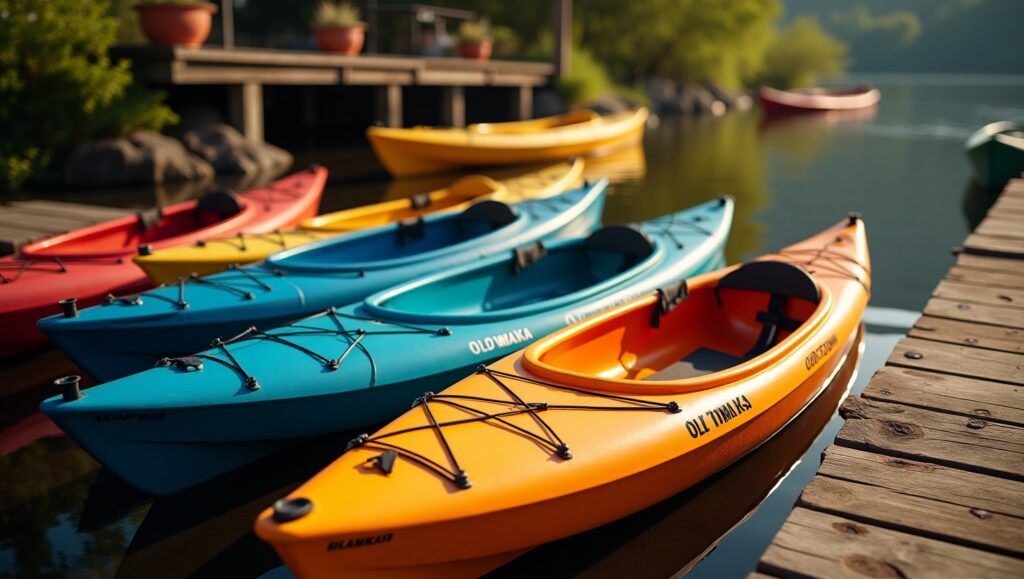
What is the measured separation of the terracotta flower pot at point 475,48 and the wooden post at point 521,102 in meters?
1.74

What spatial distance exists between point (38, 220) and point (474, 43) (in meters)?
12.8

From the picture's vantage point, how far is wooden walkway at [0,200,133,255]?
283 inches

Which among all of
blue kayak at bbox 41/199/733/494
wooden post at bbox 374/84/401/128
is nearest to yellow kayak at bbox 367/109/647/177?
wooden post at bbox 374/84/401/128

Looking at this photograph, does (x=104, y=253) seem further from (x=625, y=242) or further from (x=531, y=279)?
(x=625, y=242)

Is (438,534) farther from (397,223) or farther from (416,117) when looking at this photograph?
(416,117)

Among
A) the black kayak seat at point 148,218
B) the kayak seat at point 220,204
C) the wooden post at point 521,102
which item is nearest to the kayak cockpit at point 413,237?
the kayak seat at point 220,204

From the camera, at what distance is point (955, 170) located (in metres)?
16.1

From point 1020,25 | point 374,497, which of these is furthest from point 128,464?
point 1020,25

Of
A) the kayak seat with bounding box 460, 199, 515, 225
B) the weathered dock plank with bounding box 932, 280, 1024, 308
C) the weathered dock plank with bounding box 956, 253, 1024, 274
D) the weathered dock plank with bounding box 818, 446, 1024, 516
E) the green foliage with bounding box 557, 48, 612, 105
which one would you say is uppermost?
the green foliage with bounding box 557, 48, 612, 105

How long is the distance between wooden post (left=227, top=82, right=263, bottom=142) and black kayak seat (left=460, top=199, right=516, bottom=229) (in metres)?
7.97

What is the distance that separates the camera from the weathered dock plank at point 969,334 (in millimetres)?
4801

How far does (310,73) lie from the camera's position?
14.7m

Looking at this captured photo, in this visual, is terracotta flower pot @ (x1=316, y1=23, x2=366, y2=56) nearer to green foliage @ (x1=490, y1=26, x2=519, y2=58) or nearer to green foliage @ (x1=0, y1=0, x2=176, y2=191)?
green foliage @ (x1=0, y1=0, x2=176, y2=191)

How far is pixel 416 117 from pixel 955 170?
43.8 feet
